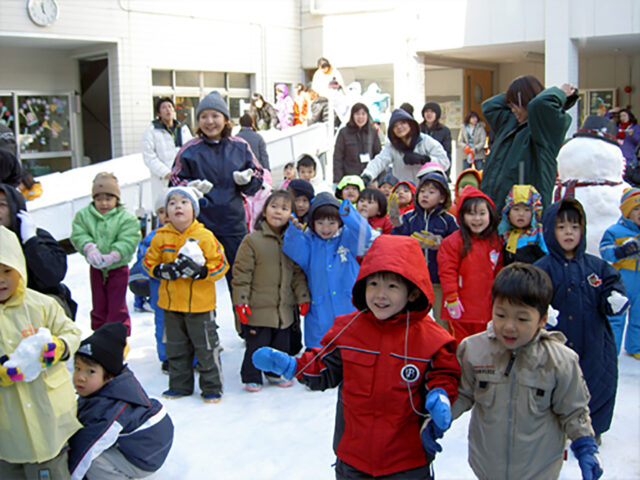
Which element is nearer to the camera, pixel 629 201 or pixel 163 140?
pixel 629 201

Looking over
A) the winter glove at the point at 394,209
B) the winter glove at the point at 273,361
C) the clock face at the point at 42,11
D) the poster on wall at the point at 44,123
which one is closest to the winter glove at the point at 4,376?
the winter glove at the point at 273,361

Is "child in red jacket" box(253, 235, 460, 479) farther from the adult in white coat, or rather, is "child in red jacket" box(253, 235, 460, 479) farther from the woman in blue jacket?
the adult in white coat

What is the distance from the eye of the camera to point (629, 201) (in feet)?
15.8

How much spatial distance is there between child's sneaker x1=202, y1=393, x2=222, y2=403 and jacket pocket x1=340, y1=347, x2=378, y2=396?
6.78 ft

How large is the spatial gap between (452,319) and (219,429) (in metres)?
1.62

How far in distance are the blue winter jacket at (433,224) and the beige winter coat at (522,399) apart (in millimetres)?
2505

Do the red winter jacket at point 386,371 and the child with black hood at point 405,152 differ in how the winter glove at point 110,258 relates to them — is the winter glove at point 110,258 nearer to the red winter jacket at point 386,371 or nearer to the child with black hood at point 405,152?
the child with black hood at point 405,152

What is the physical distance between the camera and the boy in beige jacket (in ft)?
7.90

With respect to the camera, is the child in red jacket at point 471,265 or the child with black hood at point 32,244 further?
the child in red jacket at point 471,265

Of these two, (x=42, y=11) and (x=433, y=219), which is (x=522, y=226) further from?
(x=42, y=11)

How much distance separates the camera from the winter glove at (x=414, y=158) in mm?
6160

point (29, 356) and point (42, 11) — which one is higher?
point (42, 11)

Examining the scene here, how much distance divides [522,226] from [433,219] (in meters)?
0.91

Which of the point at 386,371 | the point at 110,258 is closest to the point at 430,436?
the point at 386,371
